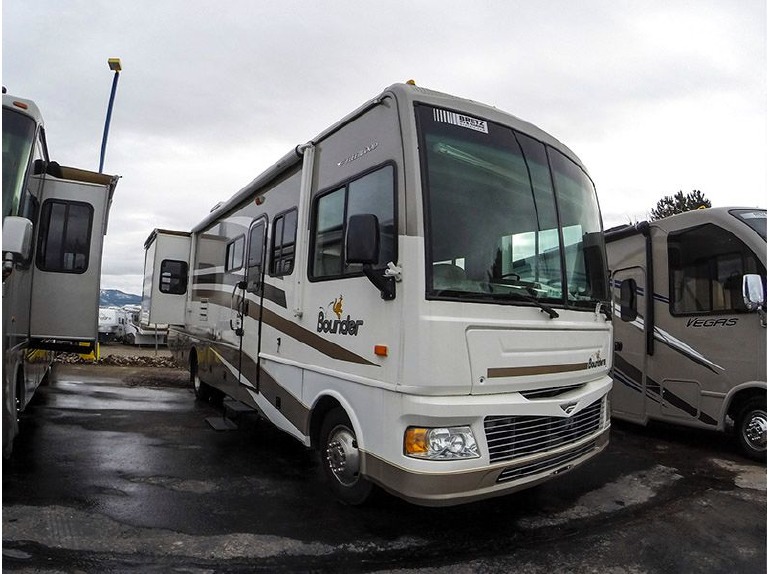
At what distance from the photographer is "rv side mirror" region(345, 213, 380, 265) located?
11.4ft

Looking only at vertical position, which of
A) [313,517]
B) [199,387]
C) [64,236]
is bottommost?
[313,517]

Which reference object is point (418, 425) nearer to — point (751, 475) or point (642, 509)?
point (642, 509)

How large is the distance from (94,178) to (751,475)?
289 inches

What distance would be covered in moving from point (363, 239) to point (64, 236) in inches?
147

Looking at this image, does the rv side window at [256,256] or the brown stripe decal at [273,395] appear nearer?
the brown stripe decal at [273,395]

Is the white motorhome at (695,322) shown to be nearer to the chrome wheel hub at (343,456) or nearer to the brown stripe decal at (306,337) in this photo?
the brown stripe decal at (306,337)

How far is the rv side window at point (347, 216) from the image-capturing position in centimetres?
366

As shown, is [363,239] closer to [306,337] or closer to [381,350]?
[381,350]

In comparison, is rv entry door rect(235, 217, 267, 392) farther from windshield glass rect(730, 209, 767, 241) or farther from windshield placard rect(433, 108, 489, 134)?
windshield glass rect(730, 209, 767, 241)

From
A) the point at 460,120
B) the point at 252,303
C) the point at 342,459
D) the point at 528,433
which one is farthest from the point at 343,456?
the point at 460,120

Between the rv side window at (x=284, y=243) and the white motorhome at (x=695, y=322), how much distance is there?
3.57m

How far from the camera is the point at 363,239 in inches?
137

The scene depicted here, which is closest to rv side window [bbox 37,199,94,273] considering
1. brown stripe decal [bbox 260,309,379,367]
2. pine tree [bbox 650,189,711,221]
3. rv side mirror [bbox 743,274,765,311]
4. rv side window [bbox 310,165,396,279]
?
brown stripe decal [bbox 260,309,379,367]

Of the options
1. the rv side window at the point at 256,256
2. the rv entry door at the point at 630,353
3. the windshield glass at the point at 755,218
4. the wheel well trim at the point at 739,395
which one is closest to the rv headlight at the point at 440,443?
the rv side window at the point at 256,256
